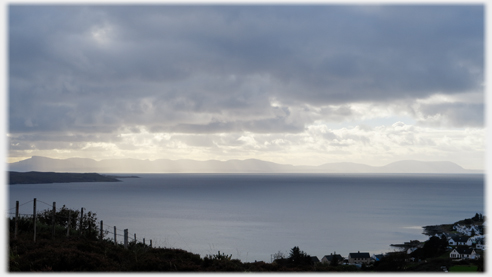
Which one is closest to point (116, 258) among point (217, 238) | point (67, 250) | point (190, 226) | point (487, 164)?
point (67, 250)

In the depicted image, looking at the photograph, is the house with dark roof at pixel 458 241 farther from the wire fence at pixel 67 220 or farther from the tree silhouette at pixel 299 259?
the wire fence at pixel 67 220

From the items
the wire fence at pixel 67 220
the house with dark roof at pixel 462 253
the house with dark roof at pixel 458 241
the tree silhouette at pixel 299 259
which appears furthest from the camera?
the house with dark roof at pixel 458 241

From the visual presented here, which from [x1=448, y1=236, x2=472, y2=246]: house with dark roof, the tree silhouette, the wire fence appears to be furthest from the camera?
[x1=448, y1=236, x2=472, y2=246]: house with dark roof

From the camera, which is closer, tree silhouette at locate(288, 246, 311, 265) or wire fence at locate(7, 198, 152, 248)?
wire fence at locate(7, 198, 152, 248)

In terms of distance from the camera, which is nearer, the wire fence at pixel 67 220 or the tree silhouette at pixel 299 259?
the wire fence at pixel 67 220

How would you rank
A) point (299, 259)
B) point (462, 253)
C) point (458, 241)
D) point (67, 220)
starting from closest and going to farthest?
point (67, 220)
point (299, 259)
point (462, 253)
point (458, 241)

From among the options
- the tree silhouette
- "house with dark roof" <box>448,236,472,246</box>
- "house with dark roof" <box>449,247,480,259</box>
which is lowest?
"house with dark roof" <box>448,236,472,246</box>

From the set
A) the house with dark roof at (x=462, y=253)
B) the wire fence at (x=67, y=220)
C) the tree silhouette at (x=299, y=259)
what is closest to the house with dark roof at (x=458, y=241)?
the house with dark roof at (x=462, y=253)

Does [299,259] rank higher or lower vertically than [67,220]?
lower

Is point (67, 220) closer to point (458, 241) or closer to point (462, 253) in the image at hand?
point (462, 253)

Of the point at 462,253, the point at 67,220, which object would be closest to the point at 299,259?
the point at 67,220

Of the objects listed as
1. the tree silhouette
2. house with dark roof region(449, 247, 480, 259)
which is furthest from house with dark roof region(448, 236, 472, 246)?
the tree silhouette

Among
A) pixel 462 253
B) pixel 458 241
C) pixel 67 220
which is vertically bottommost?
pixel 458 241

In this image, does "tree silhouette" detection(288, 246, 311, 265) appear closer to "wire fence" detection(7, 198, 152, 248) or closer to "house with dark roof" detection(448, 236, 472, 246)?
"wire fence" detection(7, 198, 152, 248)
